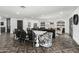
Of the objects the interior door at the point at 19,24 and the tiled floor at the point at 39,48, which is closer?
the tiled floor at the point at 39,48

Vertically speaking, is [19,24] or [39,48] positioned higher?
[19,24]

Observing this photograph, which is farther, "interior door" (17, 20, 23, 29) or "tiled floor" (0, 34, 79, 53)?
"interior door" (17, 20, 23, 29)

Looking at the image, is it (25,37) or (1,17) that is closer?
(1,17)

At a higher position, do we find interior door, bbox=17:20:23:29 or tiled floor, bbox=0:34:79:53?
interior door, bbox=17:20:23:29

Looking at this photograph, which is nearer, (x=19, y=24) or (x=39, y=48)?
(x=39, y=48)

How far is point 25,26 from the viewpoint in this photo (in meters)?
4.85

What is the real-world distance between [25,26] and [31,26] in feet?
0.98

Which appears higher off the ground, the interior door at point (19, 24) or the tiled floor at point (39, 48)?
the interior door at point (19, 24)

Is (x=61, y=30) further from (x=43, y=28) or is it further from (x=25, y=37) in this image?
(x=25, y=37)
